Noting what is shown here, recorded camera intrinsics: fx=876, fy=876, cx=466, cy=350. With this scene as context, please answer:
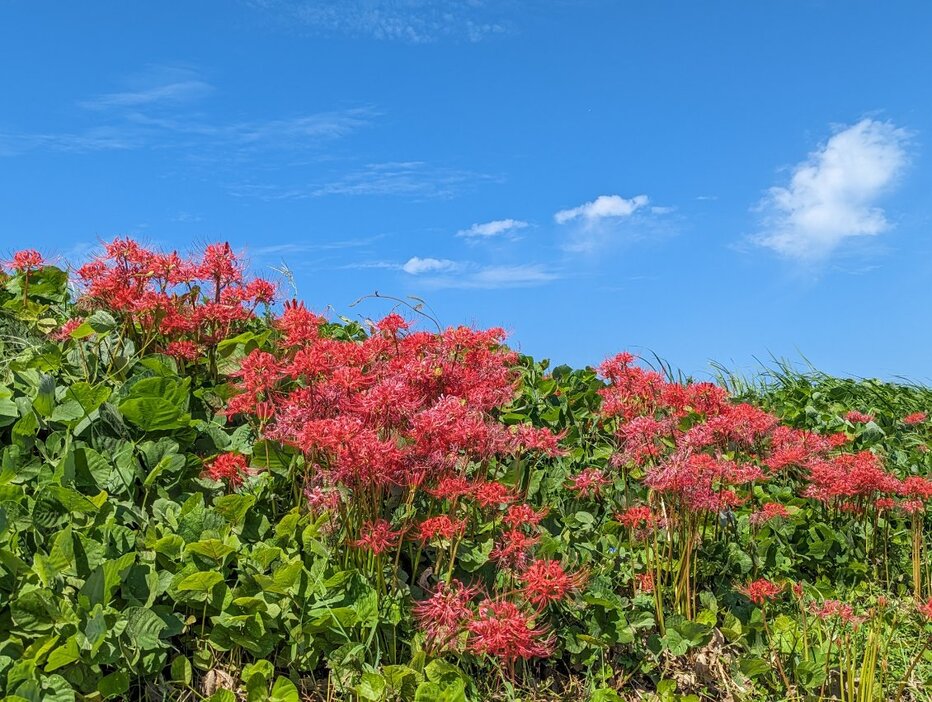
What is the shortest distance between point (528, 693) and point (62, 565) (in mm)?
2288

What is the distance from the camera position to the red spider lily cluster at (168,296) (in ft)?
18.1

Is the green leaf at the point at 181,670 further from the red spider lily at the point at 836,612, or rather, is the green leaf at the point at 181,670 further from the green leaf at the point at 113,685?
the red spider lily at the point at 836,612

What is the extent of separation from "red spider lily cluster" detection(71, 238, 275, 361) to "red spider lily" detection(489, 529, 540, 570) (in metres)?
2.29

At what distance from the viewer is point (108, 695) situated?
11.9 ft

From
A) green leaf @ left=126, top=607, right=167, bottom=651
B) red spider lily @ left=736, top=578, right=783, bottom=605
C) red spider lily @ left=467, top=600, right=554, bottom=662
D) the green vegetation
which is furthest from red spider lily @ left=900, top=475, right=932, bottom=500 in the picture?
green leaf @ left=126, top=607, right=167, bottom=651

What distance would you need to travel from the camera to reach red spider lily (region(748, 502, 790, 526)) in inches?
227

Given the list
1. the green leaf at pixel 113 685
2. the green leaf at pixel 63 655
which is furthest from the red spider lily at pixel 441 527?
the green leaf at pixel 63 655

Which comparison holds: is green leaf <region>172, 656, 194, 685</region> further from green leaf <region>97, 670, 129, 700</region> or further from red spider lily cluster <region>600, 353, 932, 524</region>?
red spider lily cluster <region>600, 353, 932, 524</region>

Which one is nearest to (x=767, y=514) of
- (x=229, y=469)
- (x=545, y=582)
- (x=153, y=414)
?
(x=545, y=582)

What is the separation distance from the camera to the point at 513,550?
13.8 ft

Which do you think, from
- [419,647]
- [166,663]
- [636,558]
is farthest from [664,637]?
[166,663]

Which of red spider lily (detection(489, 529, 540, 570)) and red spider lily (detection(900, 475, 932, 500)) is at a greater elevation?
red spider lily (detection(900, 475, 932, 500))

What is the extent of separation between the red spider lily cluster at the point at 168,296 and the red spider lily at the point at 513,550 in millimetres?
2285

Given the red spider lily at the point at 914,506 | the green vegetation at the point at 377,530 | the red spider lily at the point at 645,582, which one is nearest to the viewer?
the green vegetation at the point at 377,530
